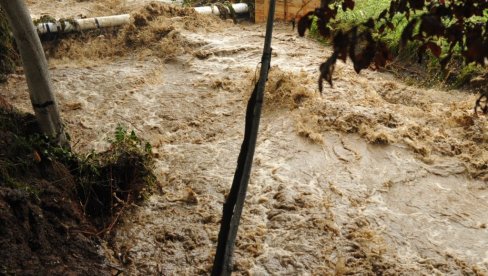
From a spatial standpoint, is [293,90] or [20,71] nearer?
[293,90]

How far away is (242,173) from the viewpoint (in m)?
2.53

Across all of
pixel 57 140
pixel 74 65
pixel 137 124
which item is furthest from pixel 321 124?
pixel 74 65

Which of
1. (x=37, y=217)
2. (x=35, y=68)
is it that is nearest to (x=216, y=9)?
(x=35, y=68)

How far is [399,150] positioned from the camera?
5.96 m

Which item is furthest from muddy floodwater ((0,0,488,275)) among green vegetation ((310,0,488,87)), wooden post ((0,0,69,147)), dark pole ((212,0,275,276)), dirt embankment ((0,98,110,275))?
dark pole ((212,0,275,276))

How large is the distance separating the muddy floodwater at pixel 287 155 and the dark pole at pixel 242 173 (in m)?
1.46

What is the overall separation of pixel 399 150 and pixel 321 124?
117 cm

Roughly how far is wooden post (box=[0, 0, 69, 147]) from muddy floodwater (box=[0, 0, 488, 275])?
52.0 inches

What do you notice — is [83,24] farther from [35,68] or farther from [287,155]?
[287,155]

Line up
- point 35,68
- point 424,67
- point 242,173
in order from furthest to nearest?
point 424,67 < point 35,68 < point 242,173

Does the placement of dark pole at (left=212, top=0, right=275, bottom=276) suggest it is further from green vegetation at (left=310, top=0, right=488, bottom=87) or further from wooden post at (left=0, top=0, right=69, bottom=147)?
green vegetation at (left=310, top=0, right=488, bottom=87)

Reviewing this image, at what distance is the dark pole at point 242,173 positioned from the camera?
234 cm

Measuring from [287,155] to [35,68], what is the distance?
10.8 feet

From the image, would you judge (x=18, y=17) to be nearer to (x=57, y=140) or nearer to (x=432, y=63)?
(x=57, y=140)
